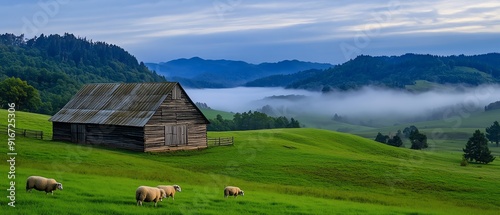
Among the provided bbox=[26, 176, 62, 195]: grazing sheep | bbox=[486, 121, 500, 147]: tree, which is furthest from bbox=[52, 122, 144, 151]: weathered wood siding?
bbox=[486, 121, 500, 147]: tree

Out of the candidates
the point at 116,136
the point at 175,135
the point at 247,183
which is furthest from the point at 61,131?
the point at 247,183

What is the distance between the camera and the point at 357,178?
43.6 m

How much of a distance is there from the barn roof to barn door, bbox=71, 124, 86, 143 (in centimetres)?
70

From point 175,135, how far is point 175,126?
1014 mm

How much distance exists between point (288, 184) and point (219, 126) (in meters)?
120

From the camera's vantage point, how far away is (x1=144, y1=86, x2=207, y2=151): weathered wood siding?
52375 mm

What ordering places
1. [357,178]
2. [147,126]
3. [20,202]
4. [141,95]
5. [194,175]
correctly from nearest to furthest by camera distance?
[20,202] → [194,175] → [357,178] → [147,126] → [141,95]

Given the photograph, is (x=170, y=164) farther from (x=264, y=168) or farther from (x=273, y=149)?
(x=273, y=149)

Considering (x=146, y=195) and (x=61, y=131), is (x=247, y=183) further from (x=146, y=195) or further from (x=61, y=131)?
(x=61, y=131)

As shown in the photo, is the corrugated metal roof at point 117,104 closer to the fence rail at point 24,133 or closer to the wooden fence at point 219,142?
the fence rail at point 24,133

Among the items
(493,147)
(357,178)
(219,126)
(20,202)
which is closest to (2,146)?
(20,202)

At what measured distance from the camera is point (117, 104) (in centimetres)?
5631

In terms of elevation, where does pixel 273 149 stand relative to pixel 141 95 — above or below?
below

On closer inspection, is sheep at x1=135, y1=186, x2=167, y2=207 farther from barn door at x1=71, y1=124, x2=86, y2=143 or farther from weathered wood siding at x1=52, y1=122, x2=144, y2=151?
barn door at x1=71, y1=124, x2=86, y2=143
